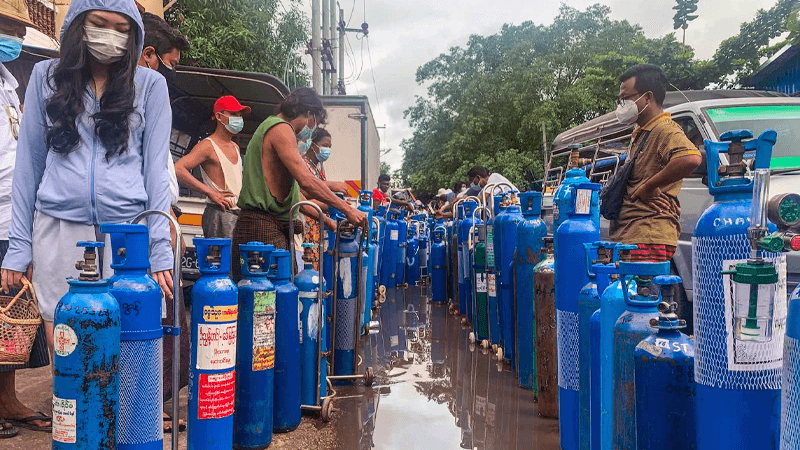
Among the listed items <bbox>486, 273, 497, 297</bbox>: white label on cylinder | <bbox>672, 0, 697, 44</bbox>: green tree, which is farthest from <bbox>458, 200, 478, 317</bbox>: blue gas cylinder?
<bbox>672, 0, 697, 44</bbox>: green tree

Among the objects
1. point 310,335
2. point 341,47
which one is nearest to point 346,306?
point 310,335

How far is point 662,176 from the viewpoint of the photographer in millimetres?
3594

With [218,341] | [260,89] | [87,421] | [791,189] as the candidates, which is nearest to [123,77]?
[218,341]

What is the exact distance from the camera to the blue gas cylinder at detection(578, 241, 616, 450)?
2.52 m

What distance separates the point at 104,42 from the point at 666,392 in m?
2.52

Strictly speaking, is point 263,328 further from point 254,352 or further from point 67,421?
point 67,421

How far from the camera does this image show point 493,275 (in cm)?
572

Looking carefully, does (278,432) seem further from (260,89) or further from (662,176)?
(260,89)

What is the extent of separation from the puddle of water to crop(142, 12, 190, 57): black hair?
2.73 metres

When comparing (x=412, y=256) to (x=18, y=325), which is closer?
(x=18, y=325)

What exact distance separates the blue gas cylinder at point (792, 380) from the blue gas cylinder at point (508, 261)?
3674 millimetres

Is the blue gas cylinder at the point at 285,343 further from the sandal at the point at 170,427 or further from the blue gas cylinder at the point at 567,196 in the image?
the blue gas cylinder at the point at 567,196

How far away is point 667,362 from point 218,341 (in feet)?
6.29

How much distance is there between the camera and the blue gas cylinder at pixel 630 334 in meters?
1.94
